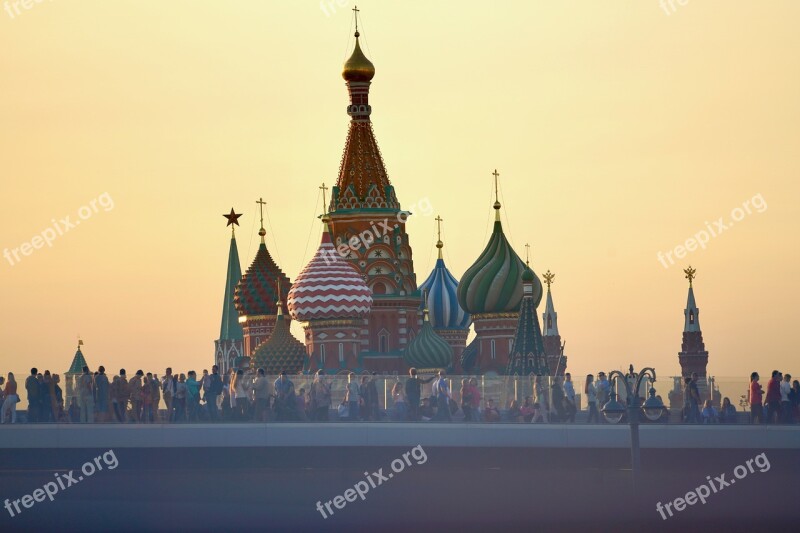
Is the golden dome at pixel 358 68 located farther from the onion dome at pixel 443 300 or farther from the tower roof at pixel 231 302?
the tower roof at pixel 231 302

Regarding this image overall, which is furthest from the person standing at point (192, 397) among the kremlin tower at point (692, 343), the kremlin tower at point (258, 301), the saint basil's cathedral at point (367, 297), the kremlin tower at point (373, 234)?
the kremlin tower at point (692, 343)

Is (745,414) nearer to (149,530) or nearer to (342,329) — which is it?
(149,530)

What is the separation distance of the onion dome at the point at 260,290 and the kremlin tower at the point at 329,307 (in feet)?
33.0

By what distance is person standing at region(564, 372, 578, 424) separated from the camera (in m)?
55.3

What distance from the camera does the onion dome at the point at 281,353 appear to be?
A: 95.9 m

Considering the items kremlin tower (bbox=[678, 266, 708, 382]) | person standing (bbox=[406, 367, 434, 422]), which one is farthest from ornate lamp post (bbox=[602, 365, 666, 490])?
kremlin tower (bbox=[678, 266, 708, 382])

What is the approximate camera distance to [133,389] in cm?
5388

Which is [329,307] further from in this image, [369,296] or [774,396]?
[774,396]

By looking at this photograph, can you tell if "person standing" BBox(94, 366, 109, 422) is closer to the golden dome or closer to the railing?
the railing

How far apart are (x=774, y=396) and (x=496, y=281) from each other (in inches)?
1862

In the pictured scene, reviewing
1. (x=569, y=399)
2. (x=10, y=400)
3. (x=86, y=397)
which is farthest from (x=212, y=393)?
(x=569, y=399)

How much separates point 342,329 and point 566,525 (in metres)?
42.5

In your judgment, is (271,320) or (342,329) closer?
(342,329)

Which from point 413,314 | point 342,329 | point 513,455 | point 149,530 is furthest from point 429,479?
point 413,314
